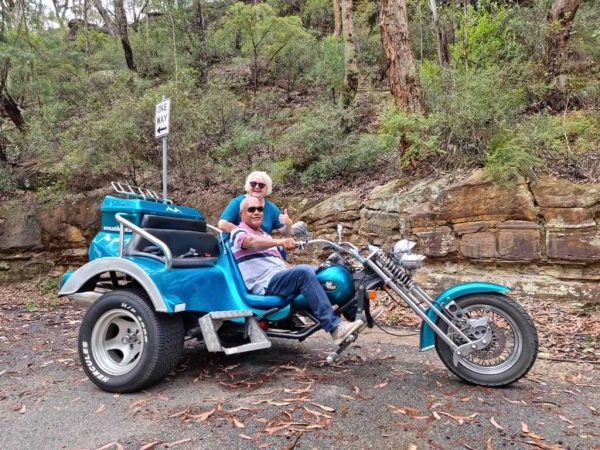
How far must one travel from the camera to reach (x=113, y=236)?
4.08 m

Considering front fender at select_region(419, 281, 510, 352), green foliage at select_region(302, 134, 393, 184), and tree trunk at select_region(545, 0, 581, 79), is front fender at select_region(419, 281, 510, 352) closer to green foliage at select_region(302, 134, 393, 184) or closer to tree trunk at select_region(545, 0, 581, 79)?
green foliage at select_region(302, 134, 393, 184)

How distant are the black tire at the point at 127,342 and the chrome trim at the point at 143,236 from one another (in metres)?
0.37

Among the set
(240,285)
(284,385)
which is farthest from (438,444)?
(240,285)

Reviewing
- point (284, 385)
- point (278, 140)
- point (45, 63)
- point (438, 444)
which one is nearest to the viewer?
point (438, 444)

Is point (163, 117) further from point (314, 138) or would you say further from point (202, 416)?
point (202, 416)

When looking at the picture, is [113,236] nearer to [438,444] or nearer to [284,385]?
[284,385]

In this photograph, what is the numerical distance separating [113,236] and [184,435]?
1944mm

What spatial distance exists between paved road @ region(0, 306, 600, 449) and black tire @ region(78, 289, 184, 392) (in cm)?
14

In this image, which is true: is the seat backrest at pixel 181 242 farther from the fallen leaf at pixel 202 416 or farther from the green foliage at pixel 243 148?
the green foliage at pixel 243 148

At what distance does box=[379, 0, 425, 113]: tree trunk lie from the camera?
8.41 meters

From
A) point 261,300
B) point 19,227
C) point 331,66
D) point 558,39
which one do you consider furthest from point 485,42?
point 19,227

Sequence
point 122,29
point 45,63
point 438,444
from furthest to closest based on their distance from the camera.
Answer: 1. point 122,29
2. point 45,63
3. point 438,444

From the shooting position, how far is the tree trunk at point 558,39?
30.4ft

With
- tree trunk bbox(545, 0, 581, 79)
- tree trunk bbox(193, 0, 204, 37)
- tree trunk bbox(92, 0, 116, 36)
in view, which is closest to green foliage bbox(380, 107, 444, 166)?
tree trunk bbox(545, 0, 581, 79)
